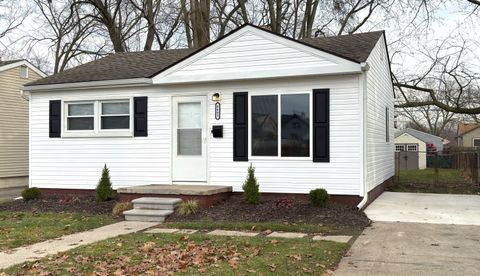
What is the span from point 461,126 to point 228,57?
60.6 m

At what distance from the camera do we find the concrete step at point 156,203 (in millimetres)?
10141

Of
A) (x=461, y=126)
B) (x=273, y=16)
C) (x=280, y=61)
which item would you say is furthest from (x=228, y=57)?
(x=461, y=126)

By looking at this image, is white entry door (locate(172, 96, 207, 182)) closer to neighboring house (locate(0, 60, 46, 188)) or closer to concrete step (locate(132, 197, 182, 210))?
concrete step (locate(132, 197, 182, 210))

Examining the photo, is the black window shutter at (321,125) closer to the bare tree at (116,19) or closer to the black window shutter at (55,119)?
the black window shutter at (55,119)

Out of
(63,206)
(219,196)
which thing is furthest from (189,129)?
(63,206)

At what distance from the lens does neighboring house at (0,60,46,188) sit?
19.3m

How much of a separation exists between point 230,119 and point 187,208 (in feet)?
8.27

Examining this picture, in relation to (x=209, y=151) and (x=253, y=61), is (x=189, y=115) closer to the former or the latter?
(x=209, y=151)

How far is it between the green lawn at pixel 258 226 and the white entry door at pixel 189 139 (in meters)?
2.63

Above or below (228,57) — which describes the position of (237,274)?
below

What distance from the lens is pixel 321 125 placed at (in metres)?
10.5

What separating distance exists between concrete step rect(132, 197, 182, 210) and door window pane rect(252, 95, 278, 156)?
2199 mm

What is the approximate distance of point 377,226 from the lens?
8.77m

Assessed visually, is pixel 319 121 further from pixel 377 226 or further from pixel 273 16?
pixel 273 16
